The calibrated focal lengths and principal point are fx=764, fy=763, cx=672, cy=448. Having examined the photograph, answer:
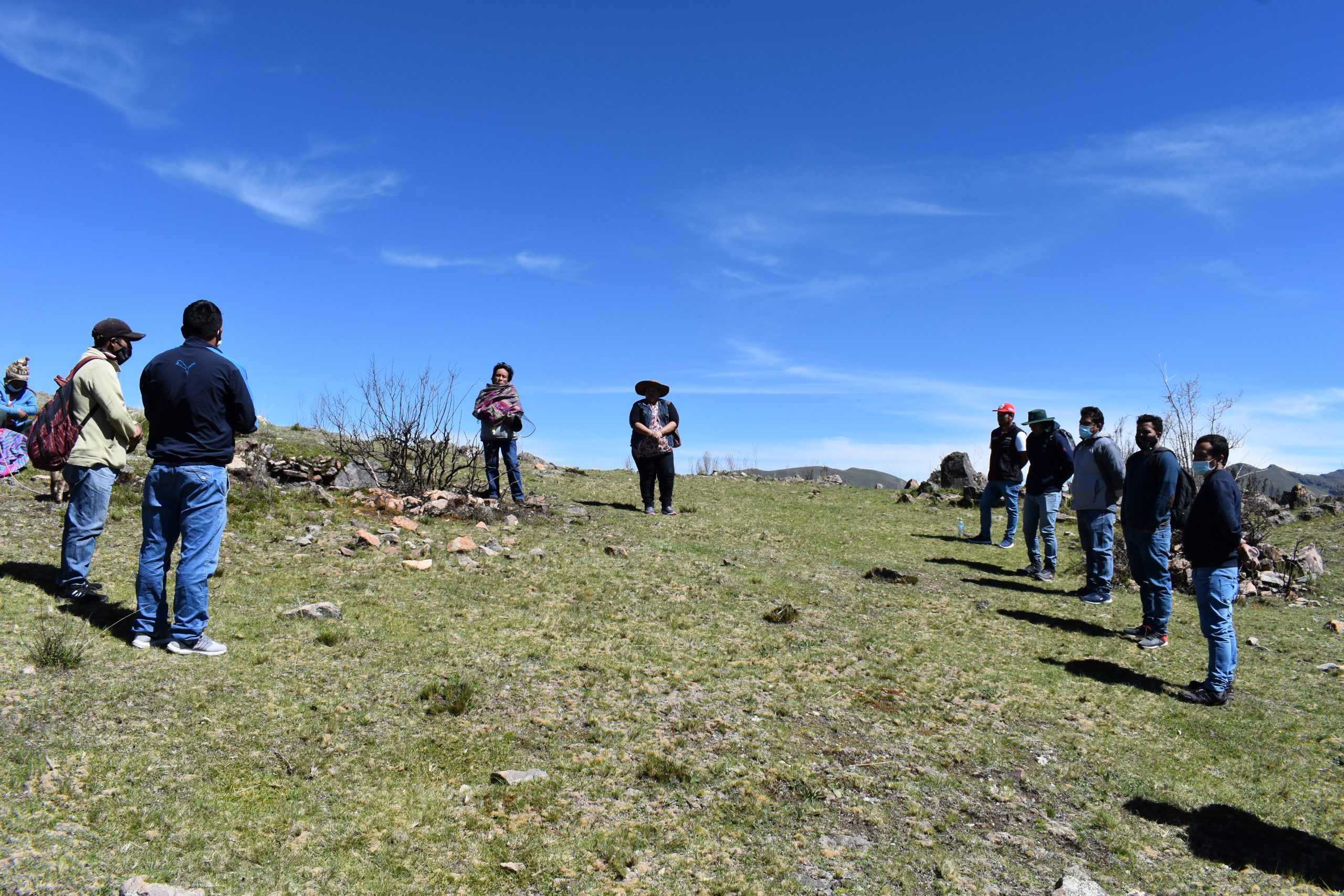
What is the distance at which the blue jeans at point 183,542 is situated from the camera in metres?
4.86

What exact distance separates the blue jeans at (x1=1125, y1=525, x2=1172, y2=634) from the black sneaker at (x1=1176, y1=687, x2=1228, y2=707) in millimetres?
1375

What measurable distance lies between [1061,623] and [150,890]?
780 centimetres

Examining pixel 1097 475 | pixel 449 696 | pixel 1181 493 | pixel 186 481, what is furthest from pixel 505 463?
pixel 1181 493

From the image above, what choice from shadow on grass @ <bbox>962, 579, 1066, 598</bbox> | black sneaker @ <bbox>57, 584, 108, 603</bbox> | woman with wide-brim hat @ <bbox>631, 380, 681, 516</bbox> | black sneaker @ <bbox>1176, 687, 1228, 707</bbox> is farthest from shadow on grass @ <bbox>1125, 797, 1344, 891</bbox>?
woman with wide-brim hat @ <bbox>631, 380, 681, 516</bbox>

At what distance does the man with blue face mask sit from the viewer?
834 cm

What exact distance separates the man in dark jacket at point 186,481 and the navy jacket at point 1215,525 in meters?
6.96

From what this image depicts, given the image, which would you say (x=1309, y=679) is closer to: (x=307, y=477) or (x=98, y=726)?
(x=98, y=726)

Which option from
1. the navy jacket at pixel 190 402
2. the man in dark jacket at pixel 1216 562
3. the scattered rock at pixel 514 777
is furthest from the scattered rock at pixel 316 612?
the man in dark jacket at pixel 1216 562

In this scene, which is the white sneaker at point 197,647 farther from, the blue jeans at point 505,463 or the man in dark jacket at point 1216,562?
the man in dark jacket at point 1216,562

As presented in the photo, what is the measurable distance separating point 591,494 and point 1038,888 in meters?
11.5

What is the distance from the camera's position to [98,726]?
3891mm

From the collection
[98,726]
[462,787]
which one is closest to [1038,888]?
[462,787]

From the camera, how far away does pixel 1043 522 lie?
1013 cm

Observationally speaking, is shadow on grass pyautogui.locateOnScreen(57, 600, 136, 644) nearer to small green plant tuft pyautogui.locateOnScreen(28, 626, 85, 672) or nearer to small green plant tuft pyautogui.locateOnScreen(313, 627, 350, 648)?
small green plant tuft pyautogui.locateOnScreen(28, 626, 85, 672)
